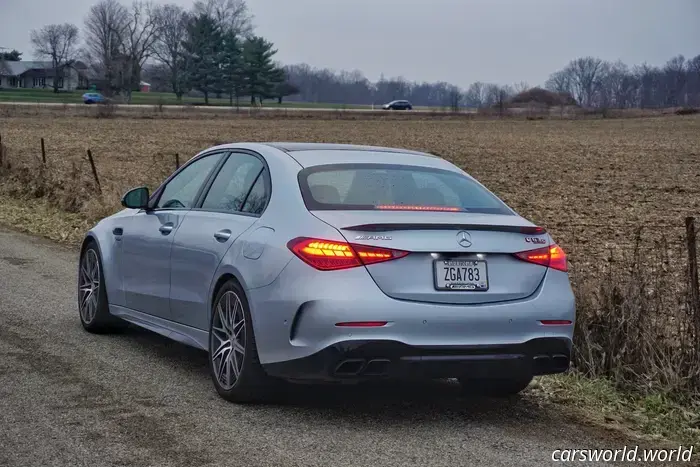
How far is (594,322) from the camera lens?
768 centimetres

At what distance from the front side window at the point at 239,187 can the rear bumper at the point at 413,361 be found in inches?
44.1

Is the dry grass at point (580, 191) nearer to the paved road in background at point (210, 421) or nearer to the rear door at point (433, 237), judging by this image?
the paved road in background at point (210, 421)

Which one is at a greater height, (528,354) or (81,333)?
(528,354)

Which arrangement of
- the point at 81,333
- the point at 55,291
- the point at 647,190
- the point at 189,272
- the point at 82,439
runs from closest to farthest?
the point at 82,439 → the point at 189,272 → the point at 81,333 → the point at 55,291 → the point at 647,190

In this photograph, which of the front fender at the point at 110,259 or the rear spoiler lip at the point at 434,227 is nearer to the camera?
the rear spoiler lip at the point at 434,227

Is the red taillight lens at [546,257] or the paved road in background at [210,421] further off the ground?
the red taillight lens at [546,257]

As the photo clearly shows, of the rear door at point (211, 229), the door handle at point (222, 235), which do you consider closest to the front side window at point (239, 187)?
the rear door at point (211, 229)

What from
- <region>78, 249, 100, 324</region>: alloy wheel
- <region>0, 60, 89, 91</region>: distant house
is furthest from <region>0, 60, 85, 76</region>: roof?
<region>78, 249, 100, 324</region>: alloy wheel

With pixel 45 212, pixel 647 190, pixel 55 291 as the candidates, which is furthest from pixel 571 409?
pixel 647 190

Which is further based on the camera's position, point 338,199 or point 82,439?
point 338,199

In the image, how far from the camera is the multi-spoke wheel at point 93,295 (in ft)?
27.7

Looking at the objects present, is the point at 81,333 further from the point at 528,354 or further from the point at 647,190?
the point at 647,190

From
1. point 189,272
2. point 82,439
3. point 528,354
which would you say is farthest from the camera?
point 189,272

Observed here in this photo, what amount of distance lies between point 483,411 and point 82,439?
2292 millimetres
